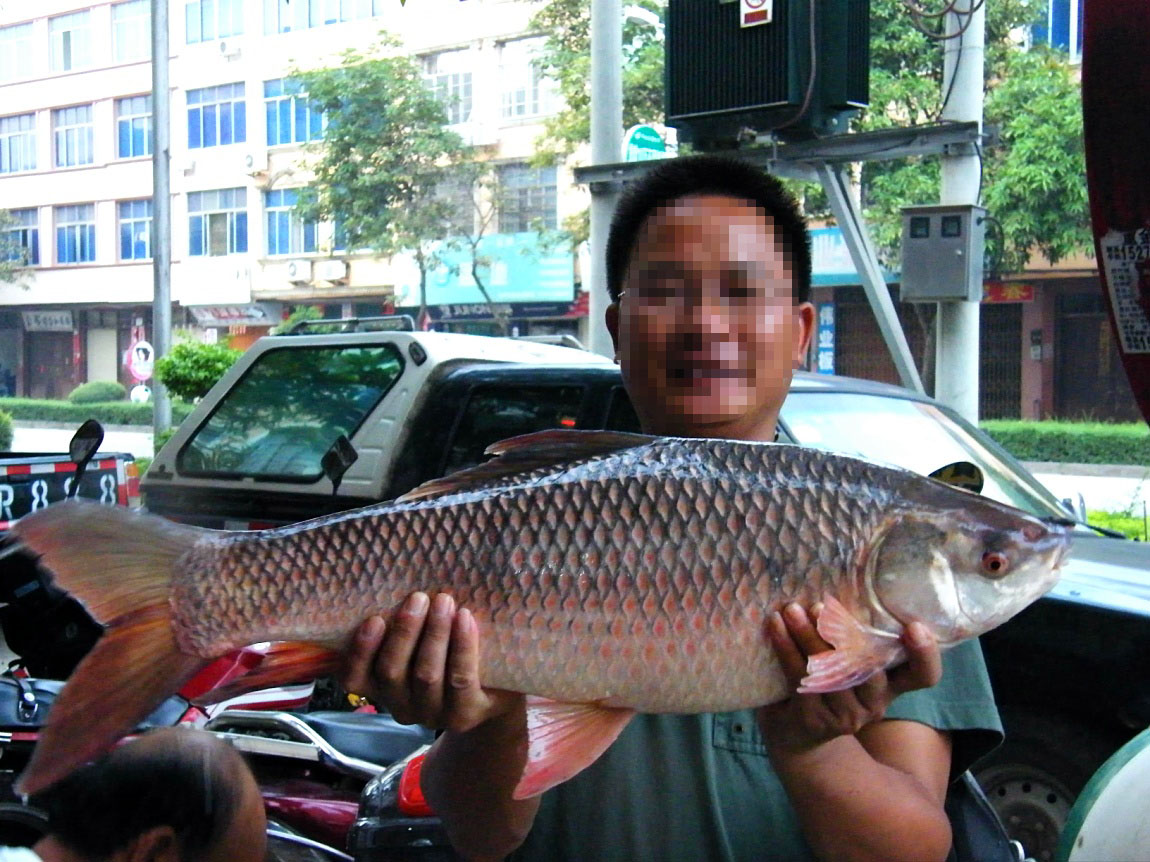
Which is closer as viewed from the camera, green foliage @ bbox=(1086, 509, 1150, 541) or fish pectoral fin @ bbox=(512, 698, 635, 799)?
fish pectoral fin @ bbox=(512, 698, 635, 799)

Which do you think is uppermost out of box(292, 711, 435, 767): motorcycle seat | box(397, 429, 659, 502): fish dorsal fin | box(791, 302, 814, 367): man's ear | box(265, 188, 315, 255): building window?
box(265, 188, 315, 255): building window

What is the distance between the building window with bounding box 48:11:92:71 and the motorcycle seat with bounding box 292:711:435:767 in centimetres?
3431

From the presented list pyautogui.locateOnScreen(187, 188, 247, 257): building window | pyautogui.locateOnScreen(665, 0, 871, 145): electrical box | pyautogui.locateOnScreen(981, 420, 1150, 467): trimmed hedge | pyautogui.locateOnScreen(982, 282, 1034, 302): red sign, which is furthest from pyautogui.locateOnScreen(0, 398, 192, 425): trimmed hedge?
pyautogui.locateOnScreen(665, 0, 871, 145): electrical box

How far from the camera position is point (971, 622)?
4.51 ft

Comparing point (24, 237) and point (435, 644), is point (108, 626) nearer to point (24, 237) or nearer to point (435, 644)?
point (435, 644)

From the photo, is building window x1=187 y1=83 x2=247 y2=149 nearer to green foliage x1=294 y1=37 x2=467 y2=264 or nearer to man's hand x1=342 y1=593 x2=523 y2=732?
green foliage x1=294 y1=37 x2=467 y2=264

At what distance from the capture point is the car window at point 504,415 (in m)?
4.64

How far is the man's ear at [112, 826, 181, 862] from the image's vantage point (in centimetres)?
220

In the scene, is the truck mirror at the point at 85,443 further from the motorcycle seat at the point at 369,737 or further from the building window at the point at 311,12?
the building window at the point at 311,12

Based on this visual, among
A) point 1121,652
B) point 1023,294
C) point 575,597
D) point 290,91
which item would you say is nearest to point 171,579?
point 575,597

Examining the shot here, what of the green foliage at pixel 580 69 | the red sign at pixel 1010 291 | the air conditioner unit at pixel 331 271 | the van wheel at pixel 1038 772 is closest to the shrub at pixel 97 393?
the air conditioner unit at pixel 331 271

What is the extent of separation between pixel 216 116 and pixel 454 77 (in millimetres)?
7606

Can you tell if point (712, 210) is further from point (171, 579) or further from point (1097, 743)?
point (1097, 743)

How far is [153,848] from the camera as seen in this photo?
2225 millimetres
